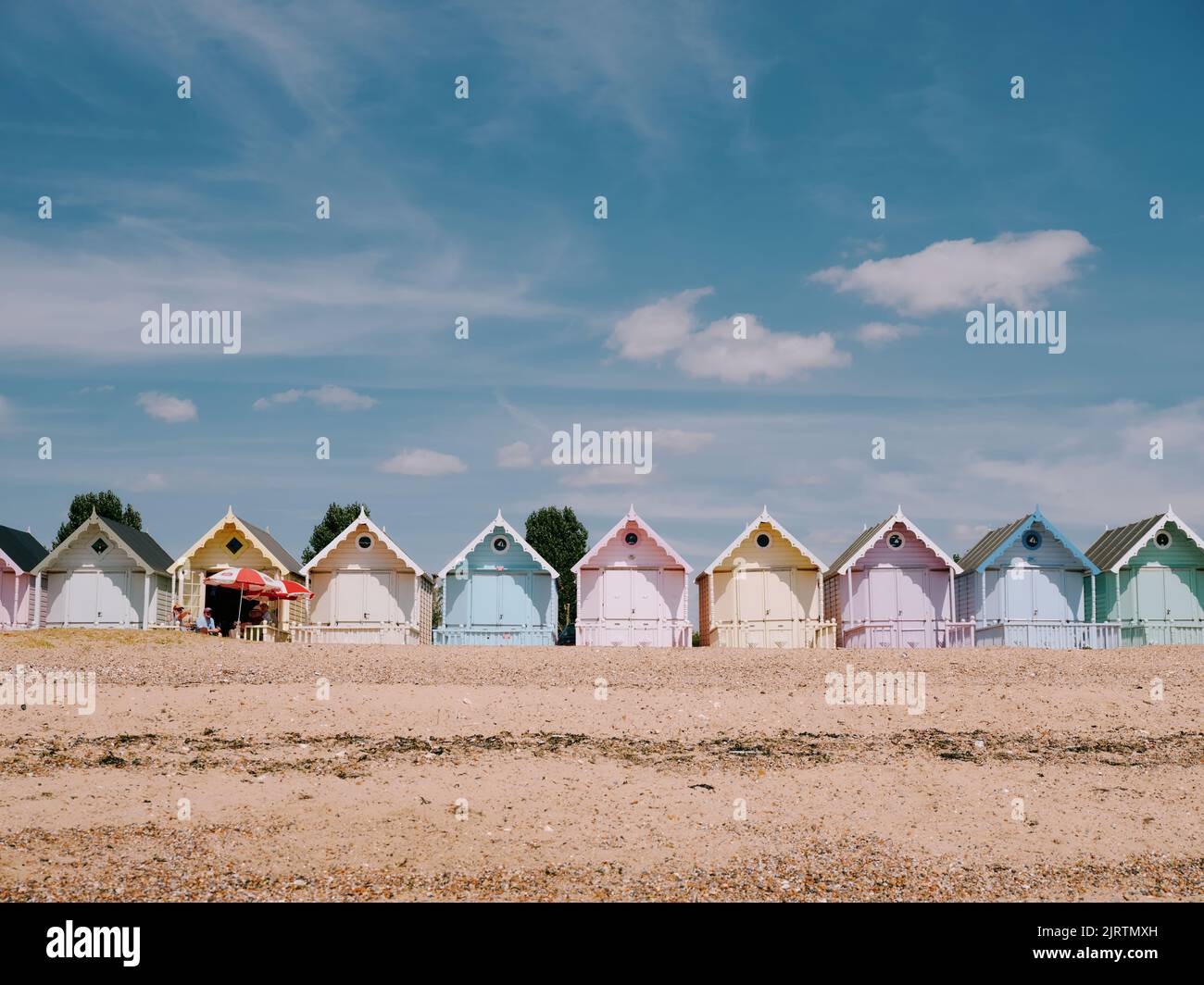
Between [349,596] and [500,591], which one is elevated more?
[500,591]

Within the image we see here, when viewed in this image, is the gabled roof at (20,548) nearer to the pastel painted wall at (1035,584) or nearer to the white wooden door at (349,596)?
the white wooden door at (349,596)

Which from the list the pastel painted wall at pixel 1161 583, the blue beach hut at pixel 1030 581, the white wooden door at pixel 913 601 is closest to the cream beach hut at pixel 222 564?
the white wooden door at pixel 913 601

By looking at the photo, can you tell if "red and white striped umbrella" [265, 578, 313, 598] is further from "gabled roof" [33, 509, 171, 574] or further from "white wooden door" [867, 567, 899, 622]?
"white wooden door" [867, 567, 899, 622]

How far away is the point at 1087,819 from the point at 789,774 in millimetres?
4577

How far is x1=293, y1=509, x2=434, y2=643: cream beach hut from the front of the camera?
128 ft

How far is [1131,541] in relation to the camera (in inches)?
1537

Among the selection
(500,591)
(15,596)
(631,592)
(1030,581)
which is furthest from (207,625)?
(1030,581)

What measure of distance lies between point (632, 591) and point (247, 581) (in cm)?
1159

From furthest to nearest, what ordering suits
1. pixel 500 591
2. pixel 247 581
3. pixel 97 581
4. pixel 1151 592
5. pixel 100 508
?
pixel 100 508 < pixel 97 581 < pixel 1151 592 < pixel 500 591 < pixel 247 581

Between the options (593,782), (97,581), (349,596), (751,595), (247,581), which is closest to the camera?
(593,782)

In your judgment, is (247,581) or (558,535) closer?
(247,581)

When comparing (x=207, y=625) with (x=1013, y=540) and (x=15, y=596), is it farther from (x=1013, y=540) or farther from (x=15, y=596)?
(x=1013, y=540)

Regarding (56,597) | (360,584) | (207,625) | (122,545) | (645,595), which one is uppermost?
(122,545)
